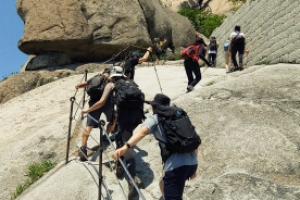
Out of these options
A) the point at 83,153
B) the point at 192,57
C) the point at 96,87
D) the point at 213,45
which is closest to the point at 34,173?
the point at 83,153

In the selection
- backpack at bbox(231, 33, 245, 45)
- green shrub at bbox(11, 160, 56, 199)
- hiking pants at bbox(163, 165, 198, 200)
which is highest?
backpack at bbox(231, 33, 245, 45)

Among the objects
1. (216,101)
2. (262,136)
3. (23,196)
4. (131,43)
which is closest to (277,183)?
(262,136)

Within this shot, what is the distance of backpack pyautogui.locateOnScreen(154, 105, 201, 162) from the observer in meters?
5.09

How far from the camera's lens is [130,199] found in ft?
22.1

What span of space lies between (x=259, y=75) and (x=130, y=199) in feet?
19.8

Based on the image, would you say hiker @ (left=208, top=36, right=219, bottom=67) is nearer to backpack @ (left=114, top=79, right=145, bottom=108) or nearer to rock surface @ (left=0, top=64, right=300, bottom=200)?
rock surface @ (left=0, top=64, right=300, bottom=200)

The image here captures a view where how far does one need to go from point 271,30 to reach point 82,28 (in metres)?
10.4

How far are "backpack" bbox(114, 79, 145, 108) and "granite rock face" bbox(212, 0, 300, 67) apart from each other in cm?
729

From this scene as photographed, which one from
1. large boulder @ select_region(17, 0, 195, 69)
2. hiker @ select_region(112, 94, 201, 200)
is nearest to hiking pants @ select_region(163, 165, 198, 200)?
hiker @ select_region(112, 94, 201, 200)

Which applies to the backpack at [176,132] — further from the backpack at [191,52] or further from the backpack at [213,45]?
the backpack at [213,45]

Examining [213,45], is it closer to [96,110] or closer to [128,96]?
[96,110]

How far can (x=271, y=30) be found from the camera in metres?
14.8

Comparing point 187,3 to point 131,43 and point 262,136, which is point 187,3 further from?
point 262,136

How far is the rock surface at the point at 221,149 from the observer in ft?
23.0
